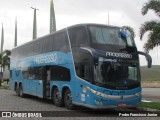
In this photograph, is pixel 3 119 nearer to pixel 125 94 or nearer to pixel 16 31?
pixel 125 94

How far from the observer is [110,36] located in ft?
49.7

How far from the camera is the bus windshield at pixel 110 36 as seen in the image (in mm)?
14801

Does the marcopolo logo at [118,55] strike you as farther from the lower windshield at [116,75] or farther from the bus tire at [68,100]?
the bus tire at [68,100]

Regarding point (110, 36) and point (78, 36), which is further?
point (78, 36)

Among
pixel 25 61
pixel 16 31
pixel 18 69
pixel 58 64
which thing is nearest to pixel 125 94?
pixel 58 64

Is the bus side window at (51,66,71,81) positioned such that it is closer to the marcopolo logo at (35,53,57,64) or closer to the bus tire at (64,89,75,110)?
the marcopolo logo at (35,53,57,64)

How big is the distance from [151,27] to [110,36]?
7.47m

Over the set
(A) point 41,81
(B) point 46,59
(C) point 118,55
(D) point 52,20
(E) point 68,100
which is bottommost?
(E) point 68,100

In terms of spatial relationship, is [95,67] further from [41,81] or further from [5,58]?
[5,58]

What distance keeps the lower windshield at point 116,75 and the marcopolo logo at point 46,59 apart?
14.6 ft

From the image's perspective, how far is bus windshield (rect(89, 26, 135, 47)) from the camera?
583 inches

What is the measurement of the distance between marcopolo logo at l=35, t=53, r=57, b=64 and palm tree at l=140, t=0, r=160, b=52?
257 inches

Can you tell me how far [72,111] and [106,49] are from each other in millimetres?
3259

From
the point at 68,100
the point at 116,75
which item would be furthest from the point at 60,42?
the point at 116,75
